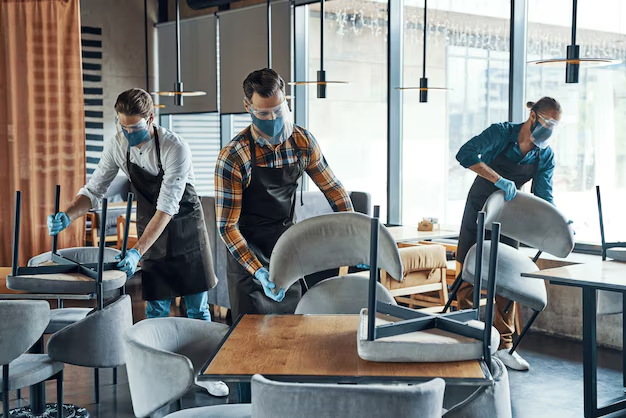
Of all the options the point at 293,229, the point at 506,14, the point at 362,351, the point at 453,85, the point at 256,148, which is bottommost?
the point at 362,351

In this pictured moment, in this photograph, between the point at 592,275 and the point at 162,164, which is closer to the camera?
the point at 592,275

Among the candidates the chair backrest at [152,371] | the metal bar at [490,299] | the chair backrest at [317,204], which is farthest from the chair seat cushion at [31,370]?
the chair backrest at [317,204]

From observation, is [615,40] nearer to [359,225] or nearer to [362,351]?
[359,225]

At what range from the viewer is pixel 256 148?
2.87m

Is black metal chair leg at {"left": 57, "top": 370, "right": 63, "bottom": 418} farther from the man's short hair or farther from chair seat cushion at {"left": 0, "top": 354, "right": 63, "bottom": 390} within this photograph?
the man's short hair

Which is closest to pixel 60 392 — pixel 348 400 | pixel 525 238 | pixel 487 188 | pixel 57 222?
pixel 57 222

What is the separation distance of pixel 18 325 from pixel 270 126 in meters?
1.11

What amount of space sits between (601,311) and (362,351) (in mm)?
2498

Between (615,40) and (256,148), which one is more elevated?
(615,40)

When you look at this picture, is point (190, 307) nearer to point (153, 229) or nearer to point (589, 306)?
point (153, 229)

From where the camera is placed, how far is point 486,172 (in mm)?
4391

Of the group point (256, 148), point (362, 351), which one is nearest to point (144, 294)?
point (256, 148)

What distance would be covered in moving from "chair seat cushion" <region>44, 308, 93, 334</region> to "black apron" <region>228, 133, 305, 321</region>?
973 mm

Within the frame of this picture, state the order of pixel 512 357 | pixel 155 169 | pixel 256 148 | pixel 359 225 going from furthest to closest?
1. pixel 512 357
2. pixel 155 169
3. pixel 256 148
4. pixel 359 225
